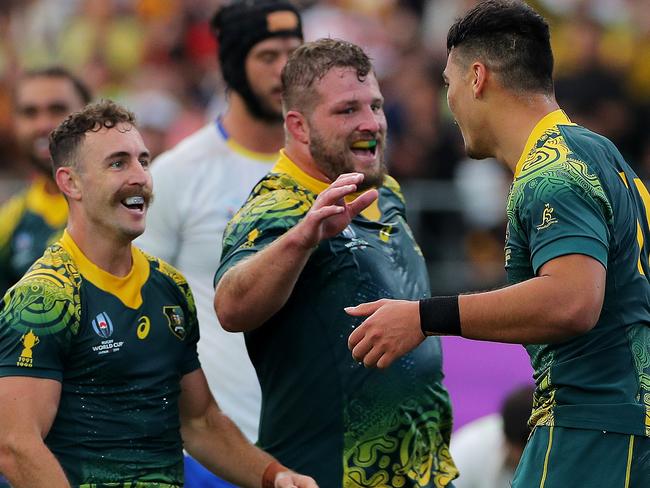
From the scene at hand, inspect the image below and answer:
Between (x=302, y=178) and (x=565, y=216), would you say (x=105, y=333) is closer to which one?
(x=302, y=178)

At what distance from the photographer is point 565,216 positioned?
13.1 feet

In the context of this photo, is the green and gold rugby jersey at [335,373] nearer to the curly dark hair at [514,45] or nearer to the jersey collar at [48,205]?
the curly dark hair at [514,45]

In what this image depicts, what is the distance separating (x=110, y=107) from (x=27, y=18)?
35.2ft

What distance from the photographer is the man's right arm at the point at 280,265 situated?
444 centimetres

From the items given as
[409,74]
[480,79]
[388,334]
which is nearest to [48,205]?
[480,79]

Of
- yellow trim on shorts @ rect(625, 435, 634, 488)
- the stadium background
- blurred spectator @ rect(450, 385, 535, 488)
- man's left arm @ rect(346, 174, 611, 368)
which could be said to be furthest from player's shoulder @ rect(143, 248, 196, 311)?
the stadium background

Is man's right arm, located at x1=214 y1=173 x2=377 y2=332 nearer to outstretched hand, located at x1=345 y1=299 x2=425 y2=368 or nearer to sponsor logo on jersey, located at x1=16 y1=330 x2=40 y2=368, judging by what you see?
outstretched hand, located at x1=345 y1=299 x2=425 y2=368

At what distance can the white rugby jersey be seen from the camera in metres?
6.28

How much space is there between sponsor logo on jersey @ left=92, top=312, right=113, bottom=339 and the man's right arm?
0.39 metres

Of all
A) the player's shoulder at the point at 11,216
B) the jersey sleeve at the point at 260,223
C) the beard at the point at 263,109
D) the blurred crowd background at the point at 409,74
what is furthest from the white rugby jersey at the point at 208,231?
the blurred crowd background at the point at 409,74

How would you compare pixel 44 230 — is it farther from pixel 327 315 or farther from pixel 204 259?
pixel 327 315

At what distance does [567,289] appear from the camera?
393 cm

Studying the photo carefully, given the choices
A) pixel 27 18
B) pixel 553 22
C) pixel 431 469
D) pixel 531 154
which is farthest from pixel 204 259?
pixel 27 18

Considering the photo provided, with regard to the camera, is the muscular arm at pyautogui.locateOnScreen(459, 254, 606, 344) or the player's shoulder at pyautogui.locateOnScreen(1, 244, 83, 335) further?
the player's shoulder at pyautogui.locateOnScreen(1, 244, 83, 335)
